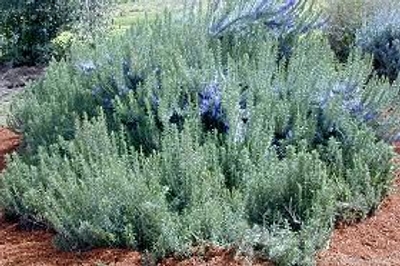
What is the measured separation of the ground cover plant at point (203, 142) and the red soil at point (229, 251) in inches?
3.0

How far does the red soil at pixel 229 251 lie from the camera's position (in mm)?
4438

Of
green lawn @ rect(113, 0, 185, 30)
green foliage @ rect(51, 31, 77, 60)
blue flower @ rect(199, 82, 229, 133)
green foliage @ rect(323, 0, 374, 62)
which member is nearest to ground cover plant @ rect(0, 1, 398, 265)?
blue flower @ rect(199, 82, 229, 133)

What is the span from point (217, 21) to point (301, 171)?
2114mm

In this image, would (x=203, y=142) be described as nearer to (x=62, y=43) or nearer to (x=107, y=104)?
(x=107, y=104)

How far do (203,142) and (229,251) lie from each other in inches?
47.9

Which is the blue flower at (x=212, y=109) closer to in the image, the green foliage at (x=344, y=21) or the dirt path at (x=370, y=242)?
the dirt path at (x=370, y=242)

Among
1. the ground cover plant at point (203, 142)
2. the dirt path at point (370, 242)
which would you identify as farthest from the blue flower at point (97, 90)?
the dirt path at point (370, 242)

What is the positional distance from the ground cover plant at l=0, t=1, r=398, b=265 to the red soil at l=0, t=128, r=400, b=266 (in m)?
0.08

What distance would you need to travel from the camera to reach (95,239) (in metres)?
4.65

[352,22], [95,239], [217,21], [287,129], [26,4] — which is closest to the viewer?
[95,239]

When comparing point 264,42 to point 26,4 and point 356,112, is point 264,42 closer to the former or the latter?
point 356,112

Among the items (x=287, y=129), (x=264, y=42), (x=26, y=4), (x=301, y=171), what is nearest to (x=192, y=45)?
(x=264, y=42)

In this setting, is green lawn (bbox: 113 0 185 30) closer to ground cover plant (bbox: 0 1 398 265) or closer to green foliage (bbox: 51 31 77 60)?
green foliage (bbox: 51 31 77 60)

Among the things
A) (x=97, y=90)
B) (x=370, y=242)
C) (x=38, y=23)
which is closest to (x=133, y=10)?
(x=38, y=23)
